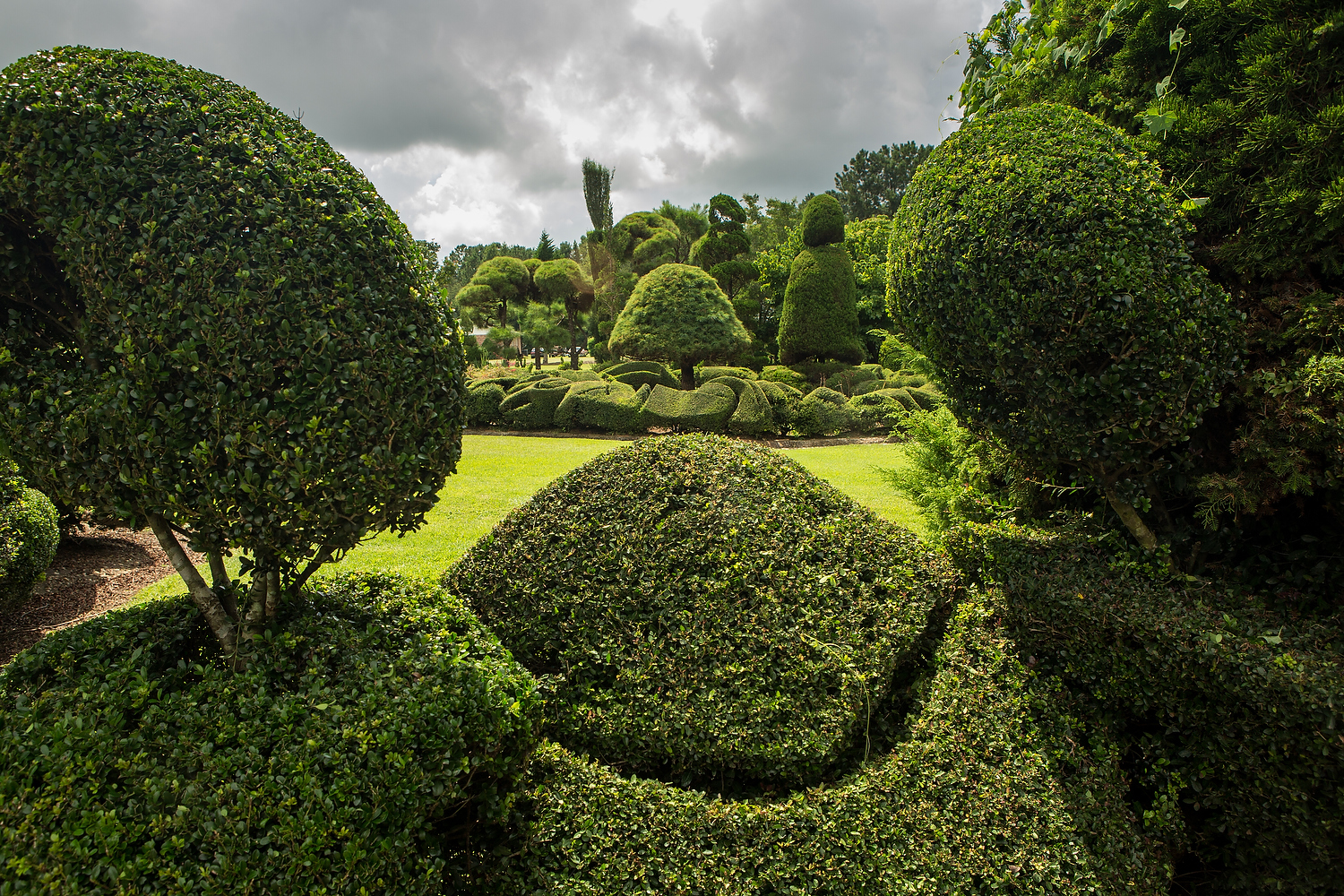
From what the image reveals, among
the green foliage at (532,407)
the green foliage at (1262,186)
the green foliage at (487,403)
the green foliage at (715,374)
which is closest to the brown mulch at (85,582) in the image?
the green foliage at (1262,186)

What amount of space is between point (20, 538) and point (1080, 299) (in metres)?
7.38

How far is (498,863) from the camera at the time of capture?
8.48 feet

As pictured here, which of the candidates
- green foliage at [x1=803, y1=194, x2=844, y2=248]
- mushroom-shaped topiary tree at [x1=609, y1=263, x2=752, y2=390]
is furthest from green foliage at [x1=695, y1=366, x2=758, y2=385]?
green foliage at [x1=803, y1=194, x2=844, y2=248]

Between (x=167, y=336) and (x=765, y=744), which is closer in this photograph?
(x=167, y=336)

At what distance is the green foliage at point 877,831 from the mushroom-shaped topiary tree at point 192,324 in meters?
1.44

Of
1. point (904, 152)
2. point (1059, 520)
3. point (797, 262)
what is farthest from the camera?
point (904, 152)

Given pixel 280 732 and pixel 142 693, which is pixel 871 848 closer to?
pixel 280 732

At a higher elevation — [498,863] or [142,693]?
[142,693]

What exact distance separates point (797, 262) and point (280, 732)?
22329 mm

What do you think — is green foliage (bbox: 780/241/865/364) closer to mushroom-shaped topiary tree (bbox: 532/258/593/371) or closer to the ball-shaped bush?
mushroom-shaped topiary tree (bbox: 532/258/593/371)

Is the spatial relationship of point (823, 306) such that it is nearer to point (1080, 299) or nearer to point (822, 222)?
point (822, 222)

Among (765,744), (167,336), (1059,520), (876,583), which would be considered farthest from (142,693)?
(1059,520)

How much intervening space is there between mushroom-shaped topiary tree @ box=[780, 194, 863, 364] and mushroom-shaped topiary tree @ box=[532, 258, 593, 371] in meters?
14.6

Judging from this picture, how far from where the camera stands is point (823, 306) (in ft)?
71.7
